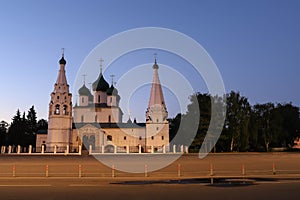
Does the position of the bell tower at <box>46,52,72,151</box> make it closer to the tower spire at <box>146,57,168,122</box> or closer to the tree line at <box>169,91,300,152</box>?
the tower spire at <box>146,57,168,122</box>

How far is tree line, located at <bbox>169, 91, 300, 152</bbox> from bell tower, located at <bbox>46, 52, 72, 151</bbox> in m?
26.9

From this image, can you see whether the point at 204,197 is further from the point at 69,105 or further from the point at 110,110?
the point at 110,110

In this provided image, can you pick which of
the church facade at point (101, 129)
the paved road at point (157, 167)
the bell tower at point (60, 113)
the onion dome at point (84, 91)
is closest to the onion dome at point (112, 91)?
the onion dome at point (84, 91)

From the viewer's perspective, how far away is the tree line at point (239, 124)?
59.8 meters

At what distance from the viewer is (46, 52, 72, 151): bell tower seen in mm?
75438

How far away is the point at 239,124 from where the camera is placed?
60188 millimetres

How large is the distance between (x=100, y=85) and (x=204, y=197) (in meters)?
80.9

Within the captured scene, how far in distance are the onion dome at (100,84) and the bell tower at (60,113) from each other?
→ 1298 cm

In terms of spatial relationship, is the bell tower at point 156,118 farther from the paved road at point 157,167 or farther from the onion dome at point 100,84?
the paved road at point 157,167

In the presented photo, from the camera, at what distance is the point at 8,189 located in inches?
544

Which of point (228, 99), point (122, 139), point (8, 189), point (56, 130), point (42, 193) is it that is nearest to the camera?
point (42, 193)

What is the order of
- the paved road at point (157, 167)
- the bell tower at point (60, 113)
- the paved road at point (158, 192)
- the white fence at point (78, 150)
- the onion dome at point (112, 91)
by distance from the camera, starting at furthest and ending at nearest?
the onion dome at point (112, 91) < the bell tower at point (60, 113) < the white fence at point (78, 150) < the paved road at point (157, 167) < the paved road at point (158, 192)

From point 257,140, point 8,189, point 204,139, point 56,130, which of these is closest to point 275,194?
point 8,189

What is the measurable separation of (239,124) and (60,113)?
39.4m
